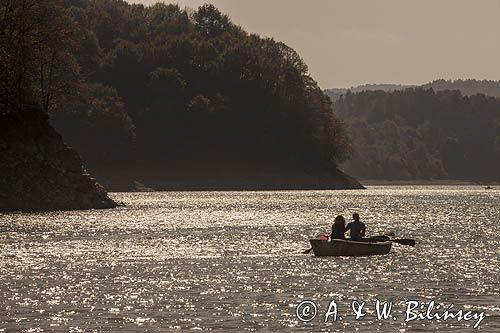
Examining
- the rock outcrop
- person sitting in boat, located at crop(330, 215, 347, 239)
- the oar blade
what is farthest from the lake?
the rock outcrop

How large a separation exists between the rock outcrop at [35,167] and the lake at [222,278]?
6.58 m

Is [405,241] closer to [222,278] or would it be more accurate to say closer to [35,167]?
[222,278]

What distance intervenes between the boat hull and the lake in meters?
0.56

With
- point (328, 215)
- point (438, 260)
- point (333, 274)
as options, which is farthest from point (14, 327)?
point (328, 215)

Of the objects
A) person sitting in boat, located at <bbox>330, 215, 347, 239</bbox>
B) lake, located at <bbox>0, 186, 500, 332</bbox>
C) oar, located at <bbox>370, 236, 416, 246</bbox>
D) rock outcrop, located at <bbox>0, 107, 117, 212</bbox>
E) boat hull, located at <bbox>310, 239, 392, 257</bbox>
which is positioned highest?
rock outcrop, located at <bbox>0, 107, 117, 212</bbox>

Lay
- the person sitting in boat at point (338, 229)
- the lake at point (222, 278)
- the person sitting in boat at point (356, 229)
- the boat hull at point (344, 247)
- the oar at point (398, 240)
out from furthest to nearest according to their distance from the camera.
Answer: the oar at point (398, 240) → the person sitting in boat at point (356, 229) → the person sitting in boat at point (338, 229) → the boat hull at point (344, 247) → the lake at point (222, 278)

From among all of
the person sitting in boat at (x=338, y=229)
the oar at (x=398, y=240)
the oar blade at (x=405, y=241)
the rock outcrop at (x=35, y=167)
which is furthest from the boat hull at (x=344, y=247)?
the rock outcrop at (x=35, y=167)

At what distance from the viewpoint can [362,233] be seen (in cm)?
6762

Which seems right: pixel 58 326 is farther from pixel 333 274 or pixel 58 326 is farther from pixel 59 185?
pixel 59 185

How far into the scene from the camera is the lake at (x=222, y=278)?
40562 millimetres

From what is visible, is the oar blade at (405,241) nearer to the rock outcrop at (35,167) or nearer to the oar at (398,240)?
the oar at (398,240)

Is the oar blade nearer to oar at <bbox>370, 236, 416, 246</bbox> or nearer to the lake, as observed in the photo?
oar at <bbox>370, 236, 416, 246</bbox>

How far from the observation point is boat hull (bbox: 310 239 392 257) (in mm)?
65438

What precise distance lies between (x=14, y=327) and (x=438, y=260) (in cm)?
3145
